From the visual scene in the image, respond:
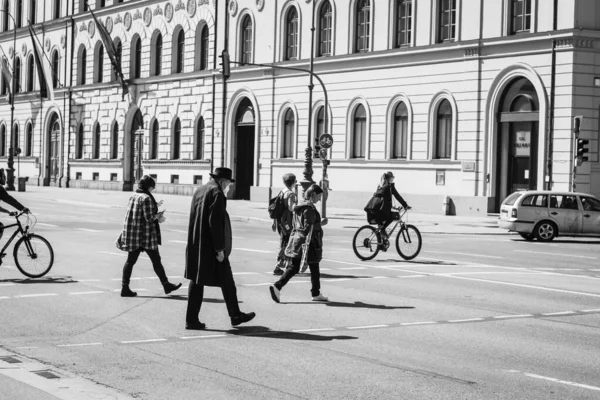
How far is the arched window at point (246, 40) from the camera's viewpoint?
5303 cm

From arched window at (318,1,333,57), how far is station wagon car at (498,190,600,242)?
1915 cm

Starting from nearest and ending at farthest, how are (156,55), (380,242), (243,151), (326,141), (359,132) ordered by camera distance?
(380,242), (326,141), (359,132), (243,151), (156,55)

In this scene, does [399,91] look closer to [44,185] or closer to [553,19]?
[553,19]

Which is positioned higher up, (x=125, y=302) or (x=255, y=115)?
(x=255, y=115)

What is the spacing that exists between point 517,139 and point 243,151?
17906 mm

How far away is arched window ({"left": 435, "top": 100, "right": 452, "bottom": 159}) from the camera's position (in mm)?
42000

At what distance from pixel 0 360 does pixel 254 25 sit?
4385 cm

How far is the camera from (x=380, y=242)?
70.1 feet

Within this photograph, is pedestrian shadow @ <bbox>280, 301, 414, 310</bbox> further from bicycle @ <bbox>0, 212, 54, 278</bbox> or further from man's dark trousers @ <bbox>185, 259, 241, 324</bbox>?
bicycle @ <bbox>0, 212, 54, 278</bbox>

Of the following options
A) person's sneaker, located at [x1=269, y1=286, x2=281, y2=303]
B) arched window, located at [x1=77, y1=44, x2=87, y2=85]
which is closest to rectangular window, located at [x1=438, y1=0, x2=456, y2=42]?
person's sneaker, located at [x1=269, y1=286, x2=281, y2=303]

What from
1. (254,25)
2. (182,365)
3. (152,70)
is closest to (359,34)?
(254,25)

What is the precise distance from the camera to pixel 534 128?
39094 mm

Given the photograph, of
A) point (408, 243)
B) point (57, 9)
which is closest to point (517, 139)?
point (408, 243)

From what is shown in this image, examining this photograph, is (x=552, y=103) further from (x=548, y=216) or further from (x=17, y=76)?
(x=17, y=76)
